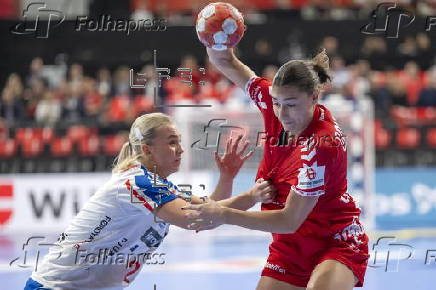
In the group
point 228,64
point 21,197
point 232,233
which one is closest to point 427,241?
point 232,233

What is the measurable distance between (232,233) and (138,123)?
7.60m

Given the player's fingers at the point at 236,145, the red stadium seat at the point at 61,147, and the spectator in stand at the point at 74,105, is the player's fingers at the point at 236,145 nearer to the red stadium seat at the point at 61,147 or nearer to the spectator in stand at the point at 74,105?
the red stadium seat at the point at 61,147

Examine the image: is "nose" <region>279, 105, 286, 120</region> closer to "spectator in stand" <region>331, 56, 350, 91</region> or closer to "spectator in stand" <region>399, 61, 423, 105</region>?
"spectator in stand" <region>331, 56, 350, 91</region>

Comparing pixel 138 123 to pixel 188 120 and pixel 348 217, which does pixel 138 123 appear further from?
pixel 188 120

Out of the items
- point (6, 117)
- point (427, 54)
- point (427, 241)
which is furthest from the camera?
point (427, 54)

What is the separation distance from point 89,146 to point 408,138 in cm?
565

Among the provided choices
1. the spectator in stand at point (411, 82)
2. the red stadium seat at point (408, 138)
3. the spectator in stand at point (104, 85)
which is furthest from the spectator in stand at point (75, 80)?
the spectator in stand at point (411, 82)

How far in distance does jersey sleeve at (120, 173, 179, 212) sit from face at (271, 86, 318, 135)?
0.78m

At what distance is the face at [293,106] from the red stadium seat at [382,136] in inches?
369

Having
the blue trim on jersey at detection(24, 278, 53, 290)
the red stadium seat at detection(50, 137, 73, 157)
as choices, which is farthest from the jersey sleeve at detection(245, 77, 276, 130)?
the red stadium seat at detection(50, 137, 73, 157)

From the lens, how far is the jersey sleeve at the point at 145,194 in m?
4.34

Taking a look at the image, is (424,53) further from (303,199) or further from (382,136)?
(303,199)

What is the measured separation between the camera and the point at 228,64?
17.4 ft

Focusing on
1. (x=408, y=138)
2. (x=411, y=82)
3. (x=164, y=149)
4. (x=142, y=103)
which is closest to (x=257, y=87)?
(x=164, y=149)
